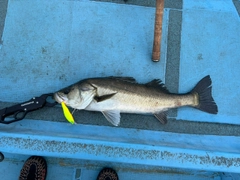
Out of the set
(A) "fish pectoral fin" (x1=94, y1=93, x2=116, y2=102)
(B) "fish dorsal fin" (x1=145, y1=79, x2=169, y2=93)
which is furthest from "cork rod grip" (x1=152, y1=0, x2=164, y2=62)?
(A) "fish pectoral fin" (x1=94, y1=93, x2=116, y2=102)

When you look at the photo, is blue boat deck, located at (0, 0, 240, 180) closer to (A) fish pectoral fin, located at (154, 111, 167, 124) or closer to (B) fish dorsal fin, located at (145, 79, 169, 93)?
(A) fish pectoral fin, located at (154, 111, 167, 124)

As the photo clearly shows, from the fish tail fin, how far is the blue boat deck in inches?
4.5

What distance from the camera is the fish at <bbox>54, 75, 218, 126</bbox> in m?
2.29

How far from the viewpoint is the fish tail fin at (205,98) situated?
2541 mm

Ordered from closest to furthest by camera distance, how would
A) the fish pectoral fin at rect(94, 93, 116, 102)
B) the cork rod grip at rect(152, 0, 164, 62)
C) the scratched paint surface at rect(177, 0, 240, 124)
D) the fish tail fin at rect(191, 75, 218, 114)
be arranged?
the fish pectoral fin at rect(94, 93, 116, 102)
the cork rod grip at rect(152, 0, 164, 62)
the fish tail fin at rect(191, 75, 218, 114)
the scratched paint surface at rect(177, 0, 240, 124)

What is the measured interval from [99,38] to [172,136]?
60.8 inches

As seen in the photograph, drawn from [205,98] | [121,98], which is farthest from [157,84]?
[205,98]

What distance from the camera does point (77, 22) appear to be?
2.81 m

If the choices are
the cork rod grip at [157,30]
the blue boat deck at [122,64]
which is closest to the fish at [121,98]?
the blue boat deck at [122,64]

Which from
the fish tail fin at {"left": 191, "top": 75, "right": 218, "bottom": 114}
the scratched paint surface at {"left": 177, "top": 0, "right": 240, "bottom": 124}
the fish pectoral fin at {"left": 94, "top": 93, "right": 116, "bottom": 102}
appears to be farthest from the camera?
the scratched paint surface at {"left": 177, "top": 0, "right": 240, "bottom": 124}

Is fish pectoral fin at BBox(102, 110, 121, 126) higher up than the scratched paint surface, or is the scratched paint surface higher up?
the scratched paint surface

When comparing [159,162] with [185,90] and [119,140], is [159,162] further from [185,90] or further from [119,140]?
[185,90]

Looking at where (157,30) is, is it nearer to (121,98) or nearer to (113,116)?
(121,98)

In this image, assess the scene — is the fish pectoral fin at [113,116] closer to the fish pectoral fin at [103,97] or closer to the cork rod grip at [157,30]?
the fish pectoral fin at [103,97]
